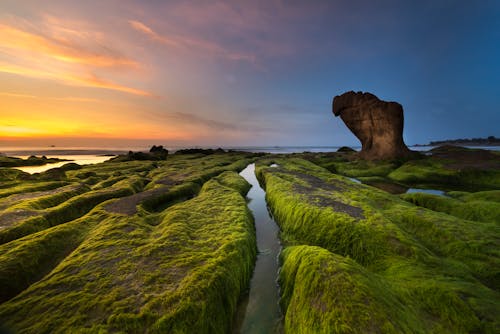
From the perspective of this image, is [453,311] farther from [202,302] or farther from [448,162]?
[448,162]

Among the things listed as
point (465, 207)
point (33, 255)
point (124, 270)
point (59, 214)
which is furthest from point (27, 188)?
point (465, 207)

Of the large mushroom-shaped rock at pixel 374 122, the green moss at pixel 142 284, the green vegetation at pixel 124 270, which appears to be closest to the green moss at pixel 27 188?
the green vegetation at pixel 124 270

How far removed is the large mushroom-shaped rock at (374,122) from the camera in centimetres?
4553

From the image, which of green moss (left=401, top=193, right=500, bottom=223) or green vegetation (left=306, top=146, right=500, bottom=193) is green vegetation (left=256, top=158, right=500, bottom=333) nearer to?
green moss (left=401, top=193, right=500, bottom=223)

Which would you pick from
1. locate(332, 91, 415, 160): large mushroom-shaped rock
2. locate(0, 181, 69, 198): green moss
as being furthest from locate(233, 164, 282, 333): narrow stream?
locate(332, 91, 415, 160): large mushroom-shaped rock

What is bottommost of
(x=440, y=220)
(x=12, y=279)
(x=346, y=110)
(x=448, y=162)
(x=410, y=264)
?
(x=12, y=279)

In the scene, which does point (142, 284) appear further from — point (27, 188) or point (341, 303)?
point (27, 188)

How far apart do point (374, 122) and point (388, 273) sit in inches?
2038

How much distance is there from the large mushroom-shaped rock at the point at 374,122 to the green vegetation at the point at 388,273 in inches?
1647

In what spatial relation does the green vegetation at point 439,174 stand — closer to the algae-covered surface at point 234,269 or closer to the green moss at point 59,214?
the algae-covered surface at point 234,269

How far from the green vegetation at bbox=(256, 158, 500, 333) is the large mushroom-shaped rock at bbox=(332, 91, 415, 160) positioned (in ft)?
137

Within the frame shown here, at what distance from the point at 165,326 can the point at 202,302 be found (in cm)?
103

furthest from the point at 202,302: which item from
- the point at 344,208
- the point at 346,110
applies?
the point at 346,110

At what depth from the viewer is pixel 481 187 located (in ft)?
83.6
